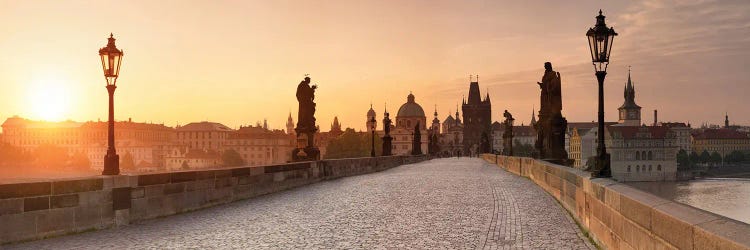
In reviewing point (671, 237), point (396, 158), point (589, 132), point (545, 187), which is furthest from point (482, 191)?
point (589, 132)

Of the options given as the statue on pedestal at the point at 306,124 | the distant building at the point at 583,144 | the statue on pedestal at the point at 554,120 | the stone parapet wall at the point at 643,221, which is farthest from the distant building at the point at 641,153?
the stone parapet wall at the point at 643,221

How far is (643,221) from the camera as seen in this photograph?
20.7 feet

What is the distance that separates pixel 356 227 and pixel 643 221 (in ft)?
18.6

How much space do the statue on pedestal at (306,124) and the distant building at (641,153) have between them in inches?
5672

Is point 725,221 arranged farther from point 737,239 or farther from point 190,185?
point 190,185

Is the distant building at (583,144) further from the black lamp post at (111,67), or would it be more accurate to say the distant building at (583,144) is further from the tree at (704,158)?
the black lamp post at (111,67)

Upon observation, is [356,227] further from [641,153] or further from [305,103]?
[641,153]

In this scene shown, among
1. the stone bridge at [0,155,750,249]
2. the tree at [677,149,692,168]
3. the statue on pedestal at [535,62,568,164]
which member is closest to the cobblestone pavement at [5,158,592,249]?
the stone bridge at [0,155,750,249]

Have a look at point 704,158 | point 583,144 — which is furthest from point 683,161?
point 583,144

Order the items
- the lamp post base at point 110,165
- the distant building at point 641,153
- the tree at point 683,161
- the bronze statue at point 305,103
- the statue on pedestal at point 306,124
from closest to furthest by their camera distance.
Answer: the lamp post base at point 110,165, the statue on pedestal at point 306,124, the bronze statue at point 305,103, the distant building at point 641,153, the tree at point 683,161

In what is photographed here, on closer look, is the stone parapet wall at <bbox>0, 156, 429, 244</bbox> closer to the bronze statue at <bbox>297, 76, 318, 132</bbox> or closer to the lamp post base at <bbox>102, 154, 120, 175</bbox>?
the lamp post base at <bbox>102, 154, 120, 175</bbox>

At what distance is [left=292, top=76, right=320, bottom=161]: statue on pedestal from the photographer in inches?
1066

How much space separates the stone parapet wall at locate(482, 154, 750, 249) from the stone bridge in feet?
0.04

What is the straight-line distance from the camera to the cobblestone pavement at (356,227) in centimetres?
944
